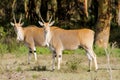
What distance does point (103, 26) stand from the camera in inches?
930

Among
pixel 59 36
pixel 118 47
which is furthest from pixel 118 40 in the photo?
pixel 59 36

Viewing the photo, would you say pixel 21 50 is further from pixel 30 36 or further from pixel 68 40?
pixel 68 40

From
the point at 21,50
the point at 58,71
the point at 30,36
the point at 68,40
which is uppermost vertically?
the point at 68,40

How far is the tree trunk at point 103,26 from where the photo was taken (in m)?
→ 23.2

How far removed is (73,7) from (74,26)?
125 cm

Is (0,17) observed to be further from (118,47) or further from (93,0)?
(118,47)

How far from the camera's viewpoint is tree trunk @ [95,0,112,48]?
76.2 feet

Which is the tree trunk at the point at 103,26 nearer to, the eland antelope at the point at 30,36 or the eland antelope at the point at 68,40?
the eland antelope at the point at 30,36

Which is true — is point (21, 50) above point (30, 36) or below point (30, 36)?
below

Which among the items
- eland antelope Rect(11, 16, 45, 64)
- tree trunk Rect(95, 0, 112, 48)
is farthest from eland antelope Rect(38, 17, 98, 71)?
tree trunk Rect(95, 0, 112, 48)

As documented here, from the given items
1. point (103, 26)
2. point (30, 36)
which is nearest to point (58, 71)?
point (30, 36)

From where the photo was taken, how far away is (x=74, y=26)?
30.9 meters

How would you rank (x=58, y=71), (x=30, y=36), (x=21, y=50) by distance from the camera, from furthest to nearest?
(x=21, y=50), (x=30, y=36), (x=58, y=71)

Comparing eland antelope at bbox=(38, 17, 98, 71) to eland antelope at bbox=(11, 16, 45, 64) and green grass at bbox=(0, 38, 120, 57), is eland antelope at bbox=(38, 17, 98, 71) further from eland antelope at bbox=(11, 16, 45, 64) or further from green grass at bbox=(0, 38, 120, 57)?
green grass at bbox=(0, 38, 120, 57)
